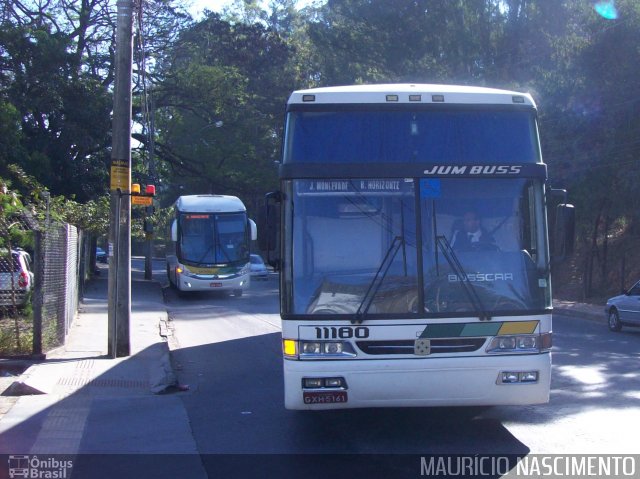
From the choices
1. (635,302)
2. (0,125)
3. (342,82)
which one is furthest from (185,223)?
(635,302)

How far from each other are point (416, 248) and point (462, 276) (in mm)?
496

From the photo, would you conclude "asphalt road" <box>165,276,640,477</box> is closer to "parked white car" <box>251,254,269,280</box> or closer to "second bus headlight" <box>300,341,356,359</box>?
"second bus headlight" <box>300,341,356,359</box>

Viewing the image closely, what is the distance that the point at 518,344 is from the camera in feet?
23.4

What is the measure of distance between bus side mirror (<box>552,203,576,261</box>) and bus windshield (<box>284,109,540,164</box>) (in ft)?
1.87

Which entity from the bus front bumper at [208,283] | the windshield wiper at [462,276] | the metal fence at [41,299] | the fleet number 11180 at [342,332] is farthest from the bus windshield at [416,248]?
the bus front bumper at [208,283]

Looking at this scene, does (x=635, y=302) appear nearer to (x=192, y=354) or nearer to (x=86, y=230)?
(x=192, y=354)

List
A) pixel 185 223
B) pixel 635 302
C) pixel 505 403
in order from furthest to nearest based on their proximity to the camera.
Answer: pixel 185 223
pixel 635 302
pixel 505 403

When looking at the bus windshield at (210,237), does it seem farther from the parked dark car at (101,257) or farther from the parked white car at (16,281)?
the parked dark car at (101,257)

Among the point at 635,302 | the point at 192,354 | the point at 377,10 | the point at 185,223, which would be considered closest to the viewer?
the point at 192,354

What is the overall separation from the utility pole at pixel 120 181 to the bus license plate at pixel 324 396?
6.60 m

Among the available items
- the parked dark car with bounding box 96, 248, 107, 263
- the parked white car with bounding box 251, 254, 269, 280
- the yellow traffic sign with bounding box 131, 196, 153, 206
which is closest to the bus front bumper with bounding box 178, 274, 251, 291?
the parked white car with bounding box 251, 254, 269, 280

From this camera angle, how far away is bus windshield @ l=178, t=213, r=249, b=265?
27.7m

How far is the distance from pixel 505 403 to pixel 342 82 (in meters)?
26.1

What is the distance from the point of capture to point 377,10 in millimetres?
33438
